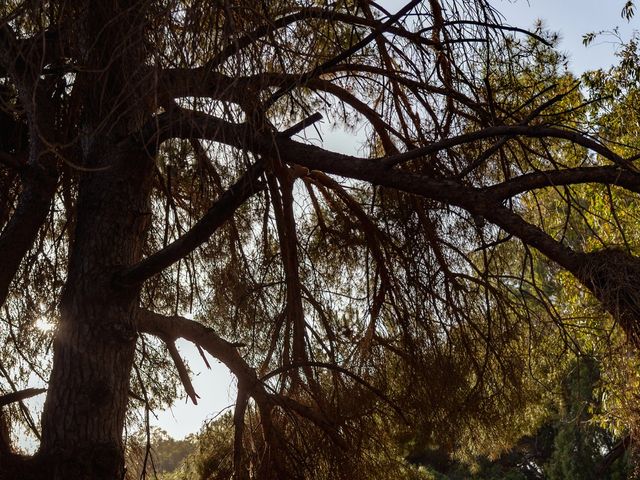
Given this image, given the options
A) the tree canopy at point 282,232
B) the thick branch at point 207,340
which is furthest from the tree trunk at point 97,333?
the thick branch at point 207,340

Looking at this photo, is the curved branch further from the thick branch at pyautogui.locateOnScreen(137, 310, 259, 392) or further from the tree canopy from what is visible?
the thick branch at pyautogui.locateOnScreen(137, 310, 259, 392)

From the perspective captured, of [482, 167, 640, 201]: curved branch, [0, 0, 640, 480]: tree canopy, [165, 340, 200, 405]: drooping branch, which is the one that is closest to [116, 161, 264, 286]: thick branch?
[0, 0, 640, 480]: tree canopy

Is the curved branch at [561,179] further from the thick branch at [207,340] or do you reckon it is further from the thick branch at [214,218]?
the thick branch at [207,340]

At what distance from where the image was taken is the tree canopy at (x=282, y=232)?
2.52m

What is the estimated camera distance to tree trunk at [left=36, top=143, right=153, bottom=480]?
2857mm

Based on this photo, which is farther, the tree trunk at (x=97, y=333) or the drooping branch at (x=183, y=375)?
the drooping branch at (x=183, y=375)

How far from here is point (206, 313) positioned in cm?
529

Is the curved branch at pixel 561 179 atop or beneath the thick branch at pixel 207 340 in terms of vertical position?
beneath

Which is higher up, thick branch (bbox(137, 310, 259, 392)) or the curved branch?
thick branch (bbox(137, 310, 259, 392))

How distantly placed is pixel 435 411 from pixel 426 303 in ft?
2.17

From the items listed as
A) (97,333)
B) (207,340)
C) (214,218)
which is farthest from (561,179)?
(207,340)

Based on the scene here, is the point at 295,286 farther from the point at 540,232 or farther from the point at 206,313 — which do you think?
the point at 540,232

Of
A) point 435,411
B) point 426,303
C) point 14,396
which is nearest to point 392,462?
point 435,411

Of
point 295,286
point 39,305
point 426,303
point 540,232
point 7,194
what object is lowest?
point 540,232
